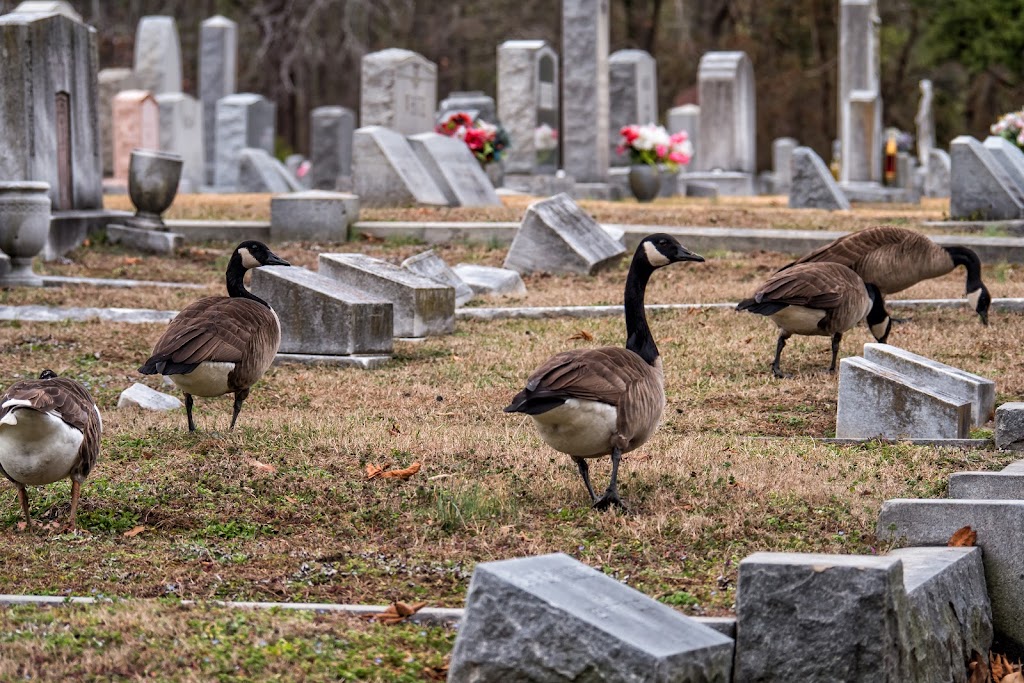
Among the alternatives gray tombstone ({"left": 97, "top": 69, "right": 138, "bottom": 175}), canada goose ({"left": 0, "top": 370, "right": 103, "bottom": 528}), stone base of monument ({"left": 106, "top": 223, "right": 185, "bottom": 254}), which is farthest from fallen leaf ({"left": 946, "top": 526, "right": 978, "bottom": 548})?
gray tombstone ({"left": 97, "top": 69, "right": 138, "bottom": 175})

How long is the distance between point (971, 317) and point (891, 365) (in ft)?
13.5

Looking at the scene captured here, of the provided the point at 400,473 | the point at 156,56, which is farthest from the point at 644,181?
the point at 400,473

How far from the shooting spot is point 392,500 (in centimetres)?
683

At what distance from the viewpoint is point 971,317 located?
12562 mm

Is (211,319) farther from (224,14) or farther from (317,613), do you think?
(224,14)

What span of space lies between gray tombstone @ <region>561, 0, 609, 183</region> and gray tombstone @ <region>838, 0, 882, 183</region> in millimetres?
7774

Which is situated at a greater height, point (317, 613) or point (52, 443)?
point (52, 443)

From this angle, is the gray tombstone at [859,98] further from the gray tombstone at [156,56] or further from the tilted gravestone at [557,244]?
the tilted gravestone at [557,244]

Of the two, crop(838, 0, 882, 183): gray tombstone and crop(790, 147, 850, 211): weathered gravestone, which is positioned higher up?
crop(838, 0, 882, 183): gray tombstone

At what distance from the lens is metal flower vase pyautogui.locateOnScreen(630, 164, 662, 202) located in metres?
25.2

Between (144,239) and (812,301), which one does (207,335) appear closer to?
(812,301)

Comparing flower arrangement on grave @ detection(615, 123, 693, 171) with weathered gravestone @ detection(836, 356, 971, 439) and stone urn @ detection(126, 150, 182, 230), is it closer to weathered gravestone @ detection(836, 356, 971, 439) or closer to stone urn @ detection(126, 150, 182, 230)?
stone urn @ detection(126, 150, 182, 230)

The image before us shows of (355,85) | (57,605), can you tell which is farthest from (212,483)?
(355,85)

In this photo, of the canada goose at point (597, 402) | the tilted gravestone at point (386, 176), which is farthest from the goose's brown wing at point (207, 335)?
the tilted gravestone at point (386, 176)
